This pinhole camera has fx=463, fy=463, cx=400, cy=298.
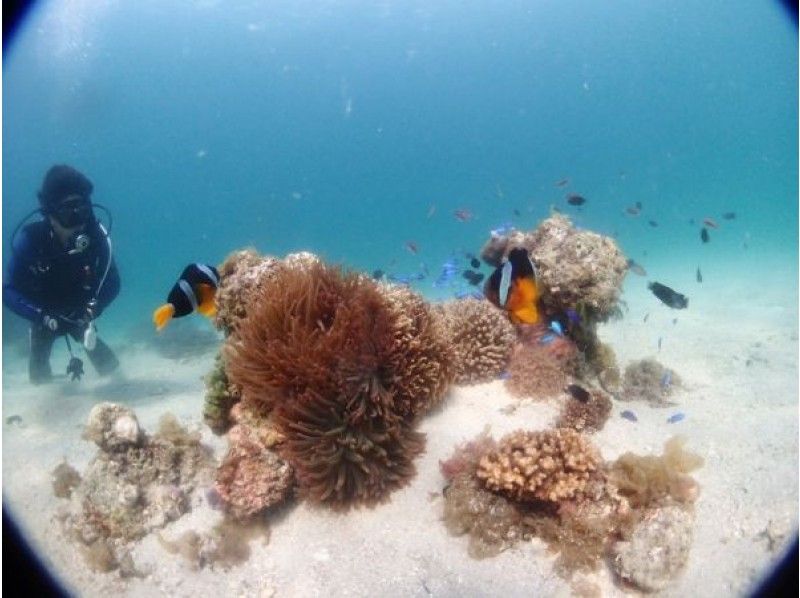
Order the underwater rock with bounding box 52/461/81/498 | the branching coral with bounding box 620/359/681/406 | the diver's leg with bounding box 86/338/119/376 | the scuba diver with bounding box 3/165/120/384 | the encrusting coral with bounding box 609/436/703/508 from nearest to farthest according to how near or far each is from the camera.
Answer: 1. the encrusting coral with bounding box 609/436/703/508
2. the underwater rock with bounding box 52/461/81/498
3. the branching coral with bounding box 620/359/681/406
4. the scuba diver with bounding box 3/165/120/384
5. the diver's leg with bounding box 86/338/119/376

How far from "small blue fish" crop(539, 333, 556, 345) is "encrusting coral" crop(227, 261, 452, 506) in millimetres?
2074

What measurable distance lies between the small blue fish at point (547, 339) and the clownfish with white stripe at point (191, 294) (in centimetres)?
410

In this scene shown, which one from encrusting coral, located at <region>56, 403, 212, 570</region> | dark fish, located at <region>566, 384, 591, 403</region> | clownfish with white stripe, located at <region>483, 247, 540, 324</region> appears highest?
clownfish with white stripe, located at <region>483, 247, 540, 324</region>

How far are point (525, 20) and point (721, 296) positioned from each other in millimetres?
63086

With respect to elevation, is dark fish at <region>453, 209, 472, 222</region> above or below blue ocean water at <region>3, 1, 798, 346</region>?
above

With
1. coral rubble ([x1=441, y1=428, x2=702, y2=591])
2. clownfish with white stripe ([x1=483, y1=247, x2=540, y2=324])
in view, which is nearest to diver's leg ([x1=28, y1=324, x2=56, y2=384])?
coral rubble ([x1=441, y1=428, x2=702, y2=591])

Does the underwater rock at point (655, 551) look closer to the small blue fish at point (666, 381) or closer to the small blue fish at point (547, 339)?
the small blue fish at point (547, 339)

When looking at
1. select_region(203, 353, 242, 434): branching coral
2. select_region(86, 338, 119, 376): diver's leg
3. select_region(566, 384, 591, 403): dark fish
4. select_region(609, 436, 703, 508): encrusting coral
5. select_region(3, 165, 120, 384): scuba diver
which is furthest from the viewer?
select_region(86, 338, 119, 376): diver's leg

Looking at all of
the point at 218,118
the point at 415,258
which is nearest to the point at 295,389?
the point at 415,258

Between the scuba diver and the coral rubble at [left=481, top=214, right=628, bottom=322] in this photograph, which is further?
the scuba diver

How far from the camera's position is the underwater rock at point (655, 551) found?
A: 3686 millimetres

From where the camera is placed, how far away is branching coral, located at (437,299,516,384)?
19.3ft

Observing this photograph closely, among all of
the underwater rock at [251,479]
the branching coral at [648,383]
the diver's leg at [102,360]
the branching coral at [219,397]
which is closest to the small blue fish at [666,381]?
the branching coral at [648,383]

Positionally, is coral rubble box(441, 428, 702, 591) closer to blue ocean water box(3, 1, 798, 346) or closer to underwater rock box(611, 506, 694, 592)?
underwater rock box(611, 506, 694, 592)
